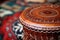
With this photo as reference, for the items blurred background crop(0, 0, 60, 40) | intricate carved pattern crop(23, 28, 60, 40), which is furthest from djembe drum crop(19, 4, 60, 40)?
blurred background crop(0, 0, 60, 40)

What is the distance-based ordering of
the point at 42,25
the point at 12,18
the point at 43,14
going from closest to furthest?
1. the point at 42,25
2. the point at 43,14
3. the point at 12,18

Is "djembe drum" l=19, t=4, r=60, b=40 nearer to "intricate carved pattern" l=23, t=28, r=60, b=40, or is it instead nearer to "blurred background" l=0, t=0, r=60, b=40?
"intricate carved pattern" l=23, t=28, r=60, b=40

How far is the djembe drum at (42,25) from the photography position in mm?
1225

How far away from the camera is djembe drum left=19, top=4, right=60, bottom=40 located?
1.22 meters

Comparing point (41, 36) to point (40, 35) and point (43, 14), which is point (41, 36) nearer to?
point (40, 35)

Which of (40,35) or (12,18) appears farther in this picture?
(12,18)

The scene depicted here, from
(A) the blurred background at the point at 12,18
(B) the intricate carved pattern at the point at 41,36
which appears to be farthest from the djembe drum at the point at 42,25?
(A) the blurred background at the point at 12,18

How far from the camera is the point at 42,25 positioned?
1.23 meters

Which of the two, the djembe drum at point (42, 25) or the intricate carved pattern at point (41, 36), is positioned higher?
the djembe drum at point (42, 25)

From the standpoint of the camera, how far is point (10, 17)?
80.7 inches

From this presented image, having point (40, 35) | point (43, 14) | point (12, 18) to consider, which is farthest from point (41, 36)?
point (12, 18)

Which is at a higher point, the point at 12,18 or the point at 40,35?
the point at 40,35

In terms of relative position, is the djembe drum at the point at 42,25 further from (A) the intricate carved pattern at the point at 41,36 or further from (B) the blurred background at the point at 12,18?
(B) the blurred background at the point at 12,18

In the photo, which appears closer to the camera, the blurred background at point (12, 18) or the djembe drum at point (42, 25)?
the djembe drum at point (42, 25)
